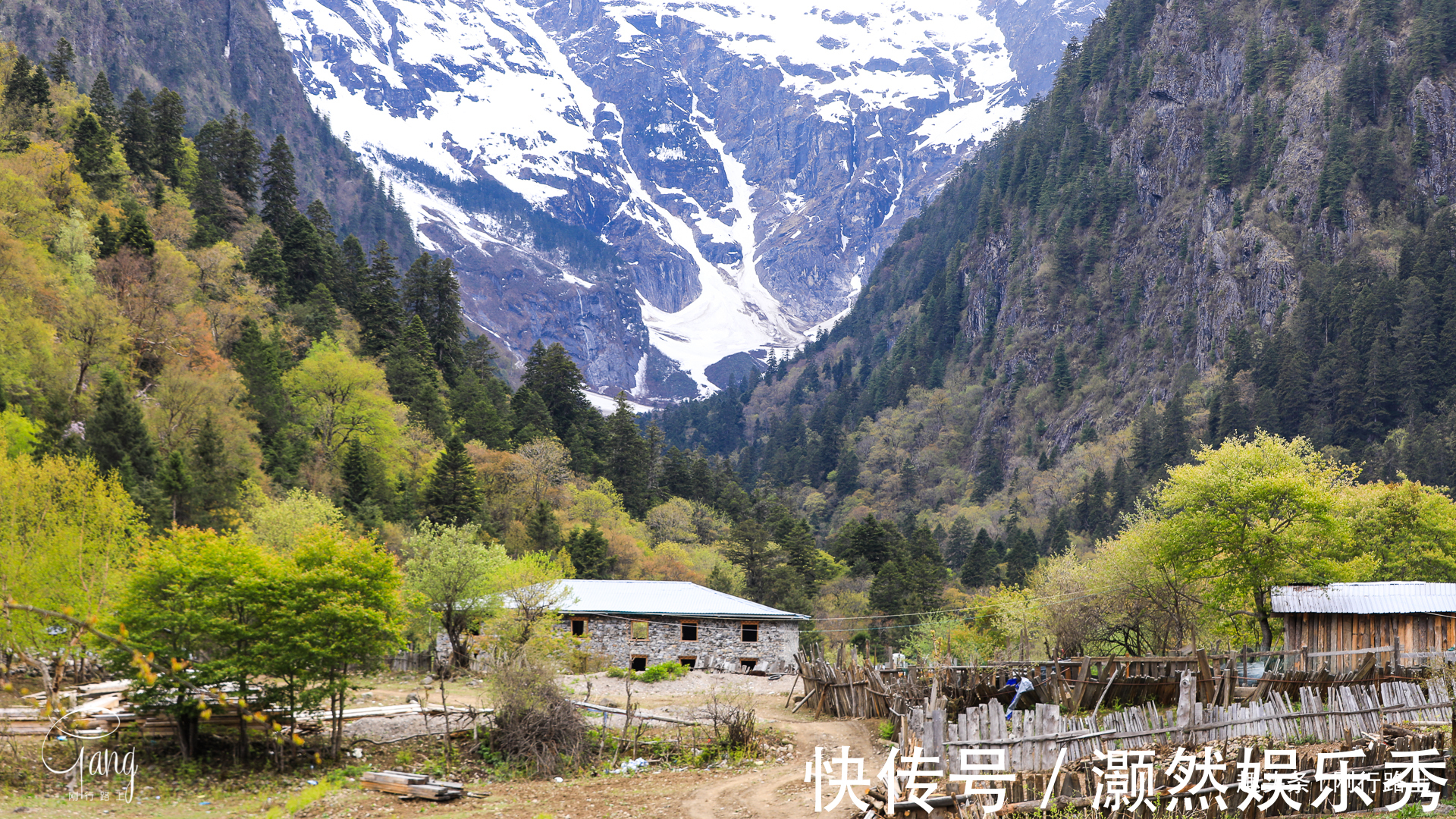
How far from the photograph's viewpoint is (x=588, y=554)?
6931cm

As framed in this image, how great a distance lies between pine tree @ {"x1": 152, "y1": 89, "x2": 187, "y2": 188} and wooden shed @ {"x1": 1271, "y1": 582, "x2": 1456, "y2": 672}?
88318mm

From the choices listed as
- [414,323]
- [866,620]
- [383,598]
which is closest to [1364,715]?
[383,598]

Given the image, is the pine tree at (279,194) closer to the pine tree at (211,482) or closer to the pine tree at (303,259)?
the pine tree at (303,259)

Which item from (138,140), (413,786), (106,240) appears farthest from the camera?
(138,140)

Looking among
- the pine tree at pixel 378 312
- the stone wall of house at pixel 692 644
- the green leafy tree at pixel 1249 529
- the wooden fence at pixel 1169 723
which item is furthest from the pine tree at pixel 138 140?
the wooden fence at pixel 1169 723

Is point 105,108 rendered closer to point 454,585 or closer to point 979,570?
point 454,585

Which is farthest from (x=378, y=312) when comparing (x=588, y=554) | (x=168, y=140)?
(x=588, y=554)

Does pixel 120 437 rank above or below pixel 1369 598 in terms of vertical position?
above

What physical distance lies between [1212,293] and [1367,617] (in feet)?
442

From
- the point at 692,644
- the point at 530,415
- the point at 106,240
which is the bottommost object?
the point at 692,644

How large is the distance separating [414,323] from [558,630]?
192 ft

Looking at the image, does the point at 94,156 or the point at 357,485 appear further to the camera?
the point at 94,156

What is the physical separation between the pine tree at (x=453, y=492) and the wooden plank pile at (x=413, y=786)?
132 ft

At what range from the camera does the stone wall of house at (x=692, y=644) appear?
5088cm
